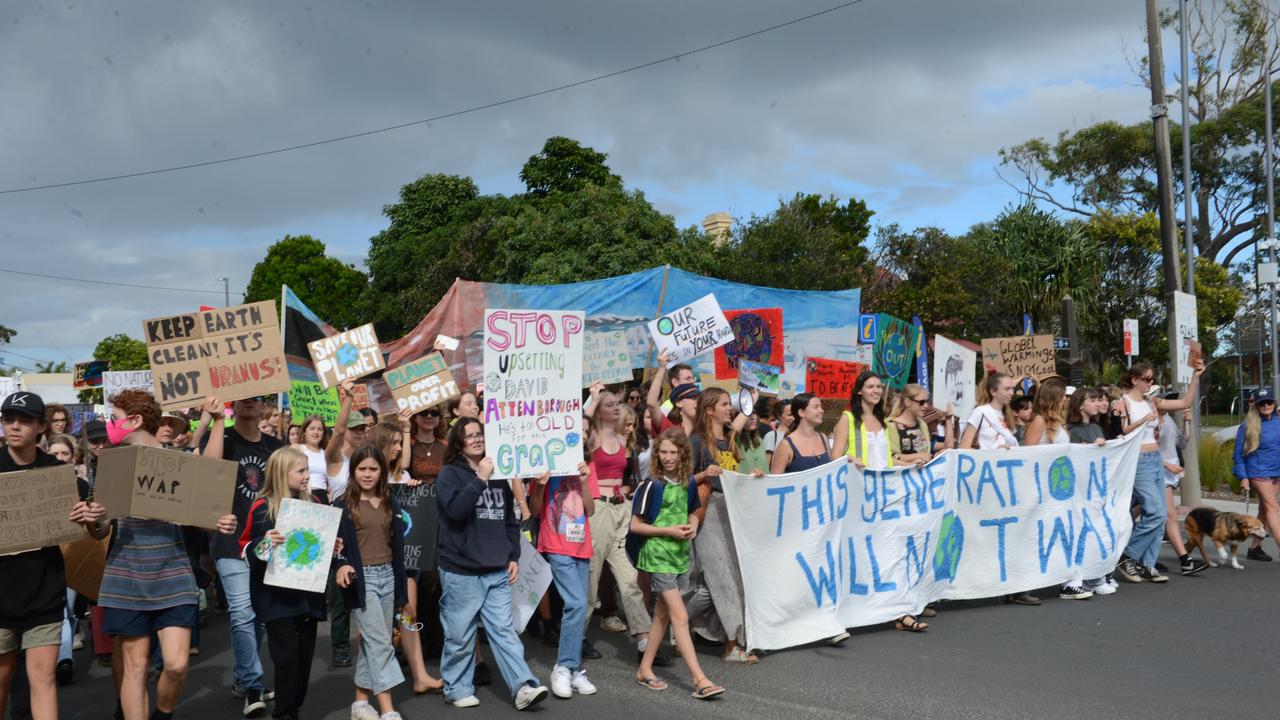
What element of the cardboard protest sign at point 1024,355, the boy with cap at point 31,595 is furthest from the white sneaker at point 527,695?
the cardboard protest sign at point 1024,355

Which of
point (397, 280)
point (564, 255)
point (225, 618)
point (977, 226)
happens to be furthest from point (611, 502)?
point (397, 280)

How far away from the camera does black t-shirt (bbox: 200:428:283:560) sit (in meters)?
5.99

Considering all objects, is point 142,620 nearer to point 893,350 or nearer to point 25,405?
point 25,405

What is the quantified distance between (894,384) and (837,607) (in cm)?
1110

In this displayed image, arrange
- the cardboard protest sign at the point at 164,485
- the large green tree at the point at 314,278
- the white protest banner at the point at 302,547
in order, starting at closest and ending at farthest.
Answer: the cardboard protest sign at the point at 164,485
the white protest banner at the point at 302,547
the large green tree at the point at 314,278

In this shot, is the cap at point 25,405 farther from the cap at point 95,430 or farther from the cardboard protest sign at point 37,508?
the cap at point 95,430

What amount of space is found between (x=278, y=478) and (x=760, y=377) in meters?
6.28

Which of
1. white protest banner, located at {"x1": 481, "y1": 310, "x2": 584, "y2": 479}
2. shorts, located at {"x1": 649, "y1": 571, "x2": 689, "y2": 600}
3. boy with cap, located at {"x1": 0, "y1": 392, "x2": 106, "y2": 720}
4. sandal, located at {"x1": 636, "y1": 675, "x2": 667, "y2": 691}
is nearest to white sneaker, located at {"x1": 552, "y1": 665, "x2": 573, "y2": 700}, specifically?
sandal, located at {"x1": 636, "y1": 675, "x2": 667, "y2": 691}

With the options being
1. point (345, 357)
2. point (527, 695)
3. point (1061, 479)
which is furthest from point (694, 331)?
point (527, 695)

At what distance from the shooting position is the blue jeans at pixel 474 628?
5891 mm

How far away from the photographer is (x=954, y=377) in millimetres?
11141

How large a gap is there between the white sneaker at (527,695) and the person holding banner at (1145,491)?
600 centimetres

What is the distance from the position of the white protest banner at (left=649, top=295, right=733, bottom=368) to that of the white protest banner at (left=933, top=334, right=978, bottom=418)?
2.16 m

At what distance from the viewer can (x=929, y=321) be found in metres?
30.4
